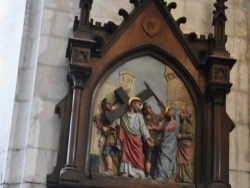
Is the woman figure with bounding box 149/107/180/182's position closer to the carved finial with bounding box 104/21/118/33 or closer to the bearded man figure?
the bearded man figure

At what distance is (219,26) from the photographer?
3883 mm

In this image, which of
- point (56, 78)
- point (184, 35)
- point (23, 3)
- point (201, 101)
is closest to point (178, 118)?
point (201, 101)

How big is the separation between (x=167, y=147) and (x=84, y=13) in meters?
1.01

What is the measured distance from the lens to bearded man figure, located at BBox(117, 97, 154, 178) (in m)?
3.52

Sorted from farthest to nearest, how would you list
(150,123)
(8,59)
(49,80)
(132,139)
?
(8,59)
(49,80)
(150,123)
(132,139)

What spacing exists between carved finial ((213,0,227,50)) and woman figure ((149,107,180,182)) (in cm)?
56

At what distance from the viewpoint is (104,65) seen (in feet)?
12.2

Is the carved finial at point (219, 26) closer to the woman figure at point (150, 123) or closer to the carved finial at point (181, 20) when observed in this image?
the carved finial at point (181, 20)

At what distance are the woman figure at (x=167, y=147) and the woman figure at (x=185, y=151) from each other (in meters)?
0.04

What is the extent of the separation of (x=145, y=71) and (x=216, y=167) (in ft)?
2.59

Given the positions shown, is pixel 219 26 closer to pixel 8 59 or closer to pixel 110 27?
pixel 110 27

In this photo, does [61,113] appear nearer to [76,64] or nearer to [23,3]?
[76,64]

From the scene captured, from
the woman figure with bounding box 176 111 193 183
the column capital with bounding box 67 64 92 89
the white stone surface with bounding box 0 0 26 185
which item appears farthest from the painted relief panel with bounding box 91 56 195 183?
the white stone surface with bounding box 0 0 26 185

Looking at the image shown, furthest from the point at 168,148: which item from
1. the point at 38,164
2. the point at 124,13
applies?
the point at 124,13
